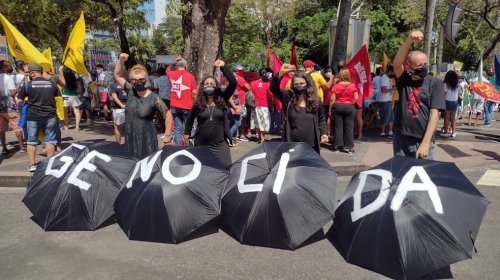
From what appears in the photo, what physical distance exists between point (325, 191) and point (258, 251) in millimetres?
890

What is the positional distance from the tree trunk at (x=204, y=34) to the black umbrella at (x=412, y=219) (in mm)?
5822

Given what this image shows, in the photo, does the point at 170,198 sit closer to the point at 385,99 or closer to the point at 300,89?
the point at 300,89

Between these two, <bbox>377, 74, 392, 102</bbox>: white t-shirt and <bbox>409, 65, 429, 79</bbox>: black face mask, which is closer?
<bbox>409, 65, 429, 79</bbox>: black face mask

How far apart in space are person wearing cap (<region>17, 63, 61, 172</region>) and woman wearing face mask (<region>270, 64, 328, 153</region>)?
419 cm

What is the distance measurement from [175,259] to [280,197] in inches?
46.0

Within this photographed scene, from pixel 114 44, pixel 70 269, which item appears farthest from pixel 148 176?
pixel 114 44

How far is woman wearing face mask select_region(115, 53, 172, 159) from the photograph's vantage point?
5.34m

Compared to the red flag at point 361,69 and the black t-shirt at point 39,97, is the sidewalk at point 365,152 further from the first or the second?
the red flag at point 361,69

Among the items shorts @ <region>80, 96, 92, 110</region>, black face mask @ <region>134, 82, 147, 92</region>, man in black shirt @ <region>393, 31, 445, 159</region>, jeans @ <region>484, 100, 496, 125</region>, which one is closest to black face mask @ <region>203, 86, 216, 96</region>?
black face mask @ <region>134, 82, 147, 92</region>

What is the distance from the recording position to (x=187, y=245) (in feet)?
14.3

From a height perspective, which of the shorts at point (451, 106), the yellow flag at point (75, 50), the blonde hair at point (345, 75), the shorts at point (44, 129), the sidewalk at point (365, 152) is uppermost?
the yellow flag at point (75, 50)

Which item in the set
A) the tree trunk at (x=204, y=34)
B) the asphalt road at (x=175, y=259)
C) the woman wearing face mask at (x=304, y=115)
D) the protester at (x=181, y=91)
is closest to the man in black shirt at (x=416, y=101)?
the woman wearing face mask at (x=304, y=115)

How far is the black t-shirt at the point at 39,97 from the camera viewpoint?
6.89m

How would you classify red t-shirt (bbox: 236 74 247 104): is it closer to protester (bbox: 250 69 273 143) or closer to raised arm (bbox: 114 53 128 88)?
protester (bbox: 250 69 273 143)
